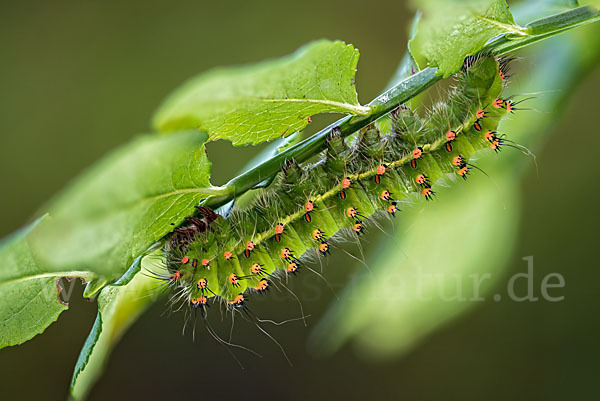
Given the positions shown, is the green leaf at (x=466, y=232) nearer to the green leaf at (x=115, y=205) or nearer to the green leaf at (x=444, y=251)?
the green leaf at (x=444, y=251)

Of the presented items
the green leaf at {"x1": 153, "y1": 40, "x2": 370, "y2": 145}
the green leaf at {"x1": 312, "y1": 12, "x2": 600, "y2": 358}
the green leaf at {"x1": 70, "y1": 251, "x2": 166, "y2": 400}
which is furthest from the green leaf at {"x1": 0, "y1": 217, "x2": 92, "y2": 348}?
the green leaf at {"x1": 312, "y1": 12, "x2": 600, "y2": 358}

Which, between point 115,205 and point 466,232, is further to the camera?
point 466,232

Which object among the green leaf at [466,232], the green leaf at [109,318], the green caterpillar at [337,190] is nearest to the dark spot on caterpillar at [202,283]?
the green caterpillar at [337,190]

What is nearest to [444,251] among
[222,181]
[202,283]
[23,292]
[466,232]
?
[466,232]

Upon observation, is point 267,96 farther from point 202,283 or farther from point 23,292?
point 202,283

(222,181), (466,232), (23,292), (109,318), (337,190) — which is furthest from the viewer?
(222,181)

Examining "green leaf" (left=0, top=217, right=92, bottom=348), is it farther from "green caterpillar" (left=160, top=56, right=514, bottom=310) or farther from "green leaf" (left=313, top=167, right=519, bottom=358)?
"green leaf" (left=313, top=167, right=519, bottom=358)
